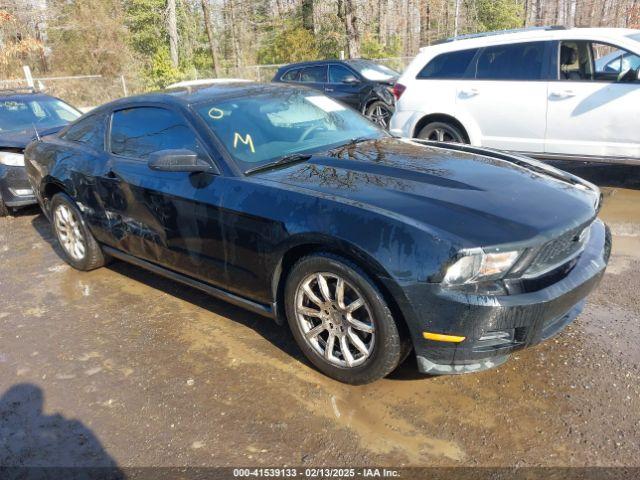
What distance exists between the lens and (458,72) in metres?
6.84

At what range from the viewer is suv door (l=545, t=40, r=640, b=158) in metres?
5.71

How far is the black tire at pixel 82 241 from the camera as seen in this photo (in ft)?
15.2

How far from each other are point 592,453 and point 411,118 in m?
5.37

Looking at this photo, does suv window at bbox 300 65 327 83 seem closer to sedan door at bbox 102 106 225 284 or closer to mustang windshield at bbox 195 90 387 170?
mustang windshield at bbox 195 90 387 170

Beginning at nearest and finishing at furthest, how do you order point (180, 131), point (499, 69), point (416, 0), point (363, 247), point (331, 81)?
point (363, 247) → point (180, 131) → point (499, 69) → point (331, 81) → point (416, 0)

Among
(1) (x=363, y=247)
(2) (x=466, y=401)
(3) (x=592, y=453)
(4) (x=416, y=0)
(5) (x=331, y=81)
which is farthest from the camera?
(4) (x=416, y=0)

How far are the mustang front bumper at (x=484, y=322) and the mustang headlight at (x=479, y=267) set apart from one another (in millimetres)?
68

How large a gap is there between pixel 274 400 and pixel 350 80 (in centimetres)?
924

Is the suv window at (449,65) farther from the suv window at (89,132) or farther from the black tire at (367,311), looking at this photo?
the black tire at (367,311)

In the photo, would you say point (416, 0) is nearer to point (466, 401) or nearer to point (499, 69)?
point (499, 69)

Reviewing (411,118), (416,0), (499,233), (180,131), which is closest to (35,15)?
(416,0)

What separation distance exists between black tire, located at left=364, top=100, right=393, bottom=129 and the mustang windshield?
21.2 feet

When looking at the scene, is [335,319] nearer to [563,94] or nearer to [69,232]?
[69,232]

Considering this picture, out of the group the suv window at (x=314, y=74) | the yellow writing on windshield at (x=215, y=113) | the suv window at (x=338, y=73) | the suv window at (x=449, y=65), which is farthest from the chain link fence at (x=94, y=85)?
the yellow writing on windshield at (x=215, y=113)
